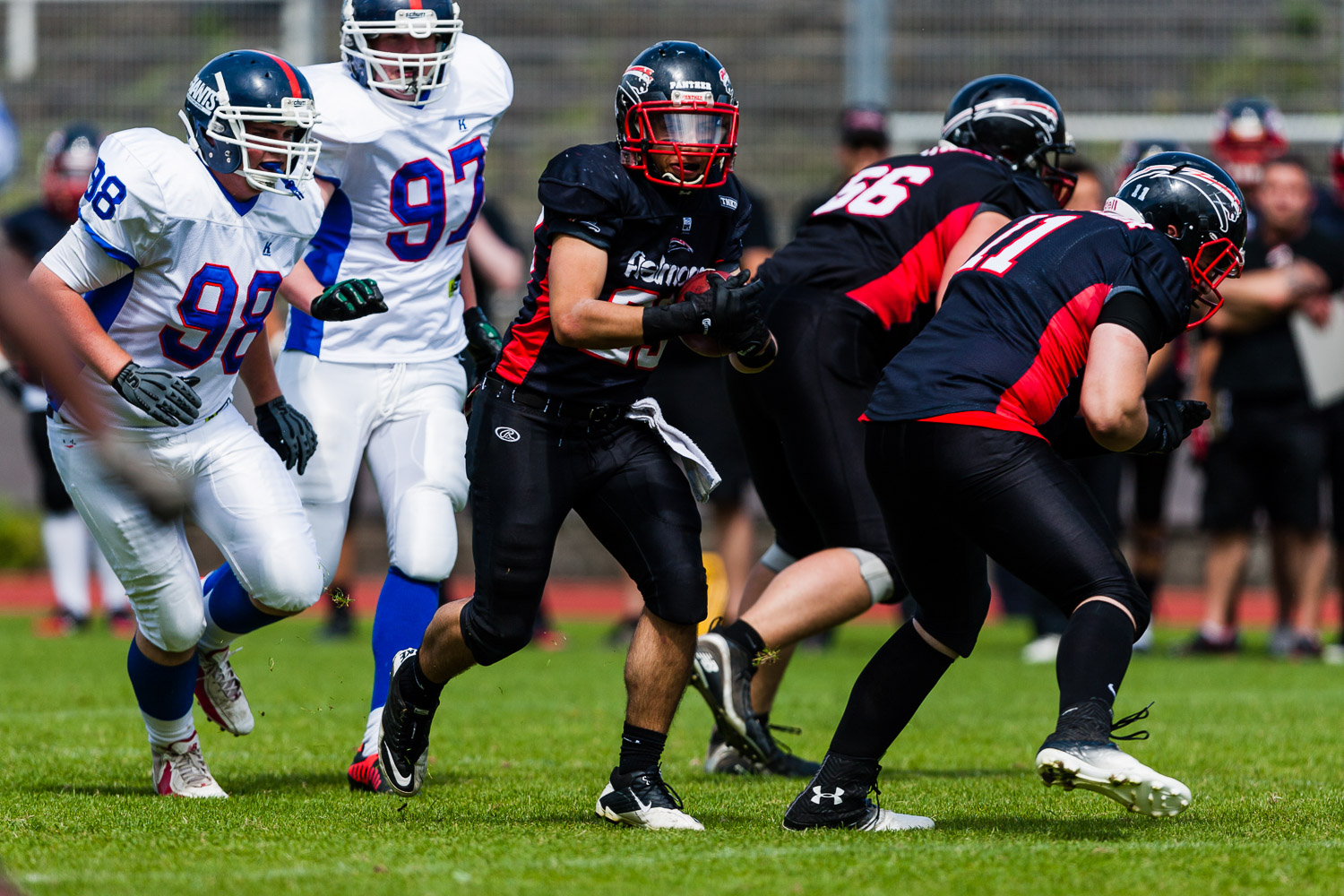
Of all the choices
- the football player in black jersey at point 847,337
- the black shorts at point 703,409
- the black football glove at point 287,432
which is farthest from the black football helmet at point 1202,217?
the black shorts at point 703,409

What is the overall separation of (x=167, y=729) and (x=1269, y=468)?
6.15m

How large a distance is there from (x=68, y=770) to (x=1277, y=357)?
20.6ft

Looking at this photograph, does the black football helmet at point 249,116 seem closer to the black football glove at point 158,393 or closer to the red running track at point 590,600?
the black football glove at point 158,393

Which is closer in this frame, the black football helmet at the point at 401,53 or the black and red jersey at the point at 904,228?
the black football helmet at the point at 401,53

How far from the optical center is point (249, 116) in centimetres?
414

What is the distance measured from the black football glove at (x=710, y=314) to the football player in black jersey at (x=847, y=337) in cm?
100

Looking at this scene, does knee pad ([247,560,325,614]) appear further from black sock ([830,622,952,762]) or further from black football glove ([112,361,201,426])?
black sock ([830,622,952,762])

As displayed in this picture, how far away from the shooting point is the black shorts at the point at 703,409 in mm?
8398

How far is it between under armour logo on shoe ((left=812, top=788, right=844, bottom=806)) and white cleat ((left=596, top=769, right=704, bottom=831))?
27 centimetres

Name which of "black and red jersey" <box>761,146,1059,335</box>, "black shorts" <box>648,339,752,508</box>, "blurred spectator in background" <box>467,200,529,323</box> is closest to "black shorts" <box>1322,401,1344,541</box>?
"black shorts" <box>648,339,752,508</box>

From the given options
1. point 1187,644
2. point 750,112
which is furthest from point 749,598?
point 750,112

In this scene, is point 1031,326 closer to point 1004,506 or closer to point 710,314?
point 1004,506

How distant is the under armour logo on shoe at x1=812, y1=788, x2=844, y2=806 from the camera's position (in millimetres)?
3877

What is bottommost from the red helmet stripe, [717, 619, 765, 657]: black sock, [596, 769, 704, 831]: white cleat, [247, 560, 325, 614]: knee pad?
[596, 769, 704, 831]: white cleat
